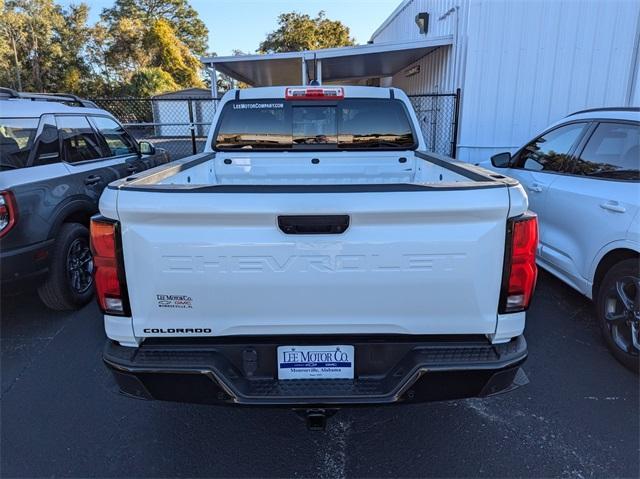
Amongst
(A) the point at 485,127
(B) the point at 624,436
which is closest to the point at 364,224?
(B) the point at 624,436

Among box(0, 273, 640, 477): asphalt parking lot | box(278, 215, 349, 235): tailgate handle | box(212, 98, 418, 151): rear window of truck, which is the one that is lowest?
box(0, 273, 640, 477): asphalt parking lot

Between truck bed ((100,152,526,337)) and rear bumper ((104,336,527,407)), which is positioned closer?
truck bed ((100,152,526,337))

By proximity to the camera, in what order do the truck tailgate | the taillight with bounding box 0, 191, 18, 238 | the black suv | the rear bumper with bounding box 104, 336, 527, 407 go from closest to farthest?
1. the truck tailgate
2. the rear bumper with bounding box 104, 336, 527, 407
3. the taillight with bounding box 0, 191, 18, 238
4. the black suv

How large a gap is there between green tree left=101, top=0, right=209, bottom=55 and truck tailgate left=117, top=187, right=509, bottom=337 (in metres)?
54.6

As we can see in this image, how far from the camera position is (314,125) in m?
3.96

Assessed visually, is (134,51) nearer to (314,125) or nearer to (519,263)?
(314,125)

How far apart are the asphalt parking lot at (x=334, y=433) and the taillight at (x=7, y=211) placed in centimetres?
109

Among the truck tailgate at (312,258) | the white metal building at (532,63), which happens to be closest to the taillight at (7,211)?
the truck tailgate at (312,258)

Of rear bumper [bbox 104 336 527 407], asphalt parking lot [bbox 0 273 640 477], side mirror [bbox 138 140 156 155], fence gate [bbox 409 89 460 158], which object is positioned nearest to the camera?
rear bumper [bbox 104 336 527 407]

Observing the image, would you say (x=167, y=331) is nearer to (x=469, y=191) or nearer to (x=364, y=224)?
(x=364, y=224)

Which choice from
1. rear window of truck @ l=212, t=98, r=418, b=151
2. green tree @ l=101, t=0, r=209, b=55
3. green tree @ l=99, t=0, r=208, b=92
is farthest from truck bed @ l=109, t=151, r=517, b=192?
green tree @ l=101, t=0, r=209, b=55

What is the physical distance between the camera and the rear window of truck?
390 centimetres
